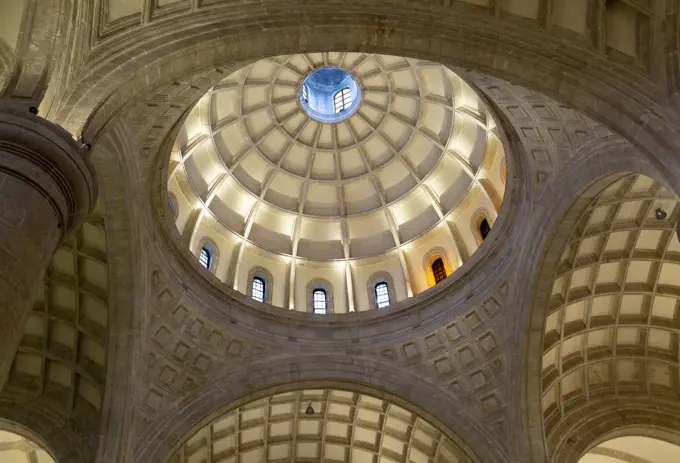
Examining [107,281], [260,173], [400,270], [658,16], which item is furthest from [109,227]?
[658,16]

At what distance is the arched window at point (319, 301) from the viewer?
26.2 meters

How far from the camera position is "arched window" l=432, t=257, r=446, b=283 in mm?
25750

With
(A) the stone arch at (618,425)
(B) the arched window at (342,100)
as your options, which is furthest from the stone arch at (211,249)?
(A) the stone arch at (618,425)

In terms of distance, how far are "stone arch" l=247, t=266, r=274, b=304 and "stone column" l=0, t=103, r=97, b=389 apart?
1507cm

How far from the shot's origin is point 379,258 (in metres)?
27.2

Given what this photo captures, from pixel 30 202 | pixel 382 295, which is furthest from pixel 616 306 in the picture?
pixel 30 202

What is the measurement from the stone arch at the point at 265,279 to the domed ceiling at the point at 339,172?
0.23m

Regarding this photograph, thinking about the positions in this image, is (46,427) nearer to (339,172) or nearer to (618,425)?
(339,172)

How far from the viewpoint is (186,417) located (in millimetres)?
21562

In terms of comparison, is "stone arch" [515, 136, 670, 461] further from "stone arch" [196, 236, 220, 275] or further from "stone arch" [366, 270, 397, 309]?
"stone arch" [196, 236, 220, 275]

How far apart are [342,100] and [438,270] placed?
8.20 meters

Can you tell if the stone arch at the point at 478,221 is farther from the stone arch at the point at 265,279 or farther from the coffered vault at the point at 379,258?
the stone arch at the point at 265,279

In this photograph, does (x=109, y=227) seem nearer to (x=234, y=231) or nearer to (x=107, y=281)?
(x=107, y=281)

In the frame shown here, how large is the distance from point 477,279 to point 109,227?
11.3m
